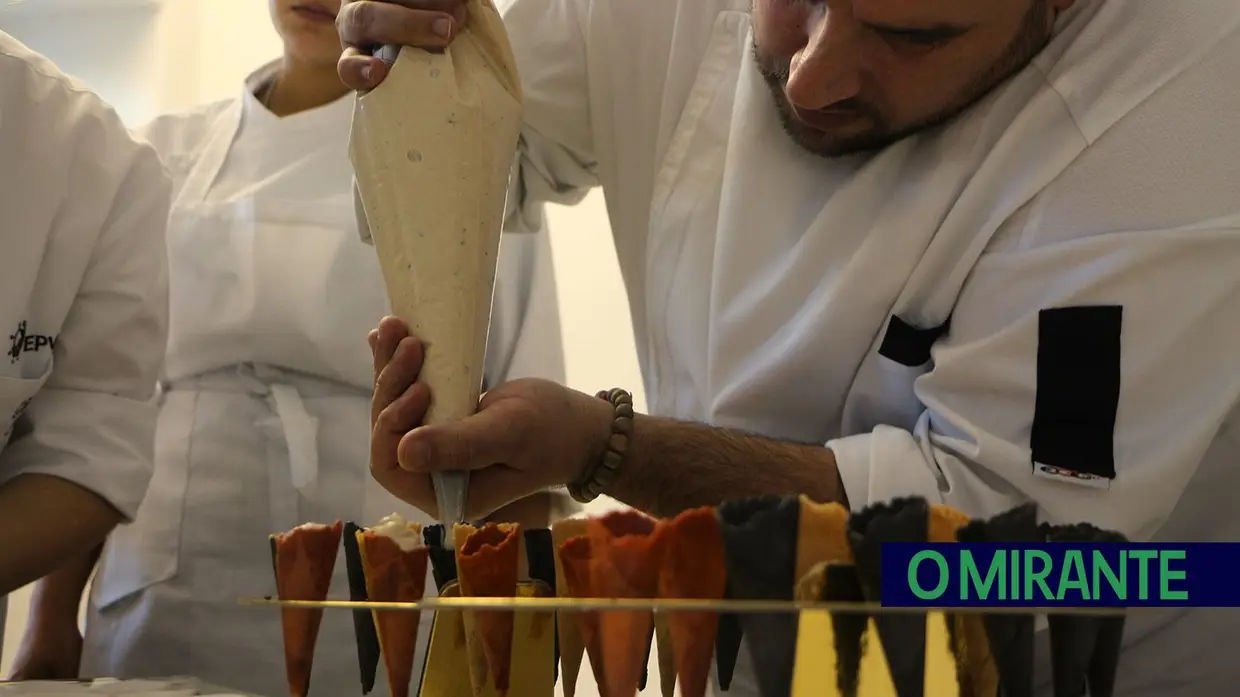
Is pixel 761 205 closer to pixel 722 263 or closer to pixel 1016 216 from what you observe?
pixel 722 263

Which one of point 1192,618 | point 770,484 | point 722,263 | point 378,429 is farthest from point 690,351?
point 1192,618

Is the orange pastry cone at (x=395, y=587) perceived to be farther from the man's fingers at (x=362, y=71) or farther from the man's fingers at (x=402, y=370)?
the man's fingers at (x=362, y=71)

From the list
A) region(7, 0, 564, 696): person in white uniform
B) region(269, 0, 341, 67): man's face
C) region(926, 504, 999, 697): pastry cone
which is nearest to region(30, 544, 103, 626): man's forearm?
region(7, 0, 564, 696): person in white uniform

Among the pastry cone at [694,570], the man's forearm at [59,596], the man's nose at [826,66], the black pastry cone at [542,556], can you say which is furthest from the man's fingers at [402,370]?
the man's forearm at [59,596]

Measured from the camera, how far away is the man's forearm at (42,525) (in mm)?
875

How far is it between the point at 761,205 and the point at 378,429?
38 centimetres

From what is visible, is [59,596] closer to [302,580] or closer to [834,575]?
[302,580]

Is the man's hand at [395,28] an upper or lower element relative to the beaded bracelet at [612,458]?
upper

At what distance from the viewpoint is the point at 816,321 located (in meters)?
0.77

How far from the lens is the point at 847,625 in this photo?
41cm

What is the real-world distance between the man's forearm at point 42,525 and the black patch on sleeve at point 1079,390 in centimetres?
80

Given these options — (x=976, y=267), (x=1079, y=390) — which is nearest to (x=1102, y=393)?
(x=1079, y=390)

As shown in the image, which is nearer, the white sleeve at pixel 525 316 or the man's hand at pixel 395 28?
the man's hand at pixel 395 28

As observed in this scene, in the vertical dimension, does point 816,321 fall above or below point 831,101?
below
